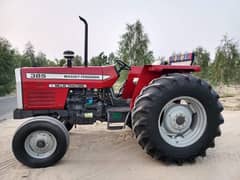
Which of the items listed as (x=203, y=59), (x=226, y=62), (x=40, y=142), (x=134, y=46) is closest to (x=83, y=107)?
(x=40, y=142)

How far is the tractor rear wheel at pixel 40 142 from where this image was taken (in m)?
2.99

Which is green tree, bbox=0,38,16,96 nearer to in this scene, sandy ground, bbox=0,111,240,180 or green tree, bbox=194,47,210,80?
green tree, bbox=194,47,210,80

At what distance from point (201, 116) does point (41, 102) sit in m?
2.27

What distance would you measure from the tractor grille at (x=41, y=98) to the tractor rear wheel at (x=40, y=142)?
48 cm

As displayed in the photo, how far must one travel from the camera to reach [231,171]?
9.27 ft

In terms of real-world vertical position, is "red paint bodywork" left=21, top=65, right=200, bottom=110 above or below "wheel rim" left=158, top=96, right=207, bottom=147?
above

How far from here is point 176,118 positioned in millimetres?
3248

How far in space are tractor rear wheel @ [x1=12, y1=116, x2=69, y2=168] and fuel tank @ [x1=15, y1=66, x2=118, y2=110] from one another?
50 centimetres

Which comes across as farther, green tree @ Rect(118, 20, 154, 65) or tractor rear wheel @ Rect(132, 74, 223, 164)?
green tree @ Rect(118, 20, 154, 65)

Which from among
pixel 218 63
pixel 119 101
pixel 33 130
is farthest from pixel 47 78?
pixel 218 63

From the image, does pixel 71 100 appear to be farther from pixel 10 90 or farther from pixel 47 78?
pixel 10 90

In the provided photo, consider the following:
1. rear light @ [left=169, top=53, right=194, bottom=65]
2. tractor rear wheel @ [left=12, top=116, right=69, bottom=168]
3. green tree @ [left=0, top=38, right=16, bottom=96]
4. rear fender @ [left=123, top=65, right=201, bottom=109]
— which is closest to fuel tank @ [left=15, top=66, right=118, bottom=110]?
rear fender @ [left=123, top=65, right=201, bottom=109]

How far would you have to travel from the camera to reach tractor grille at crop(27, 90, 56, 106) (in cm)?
350

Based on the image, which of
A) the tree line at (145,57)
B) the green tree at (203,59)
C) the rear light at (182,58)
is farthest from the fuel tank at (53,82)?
the green tree at (203,59)
